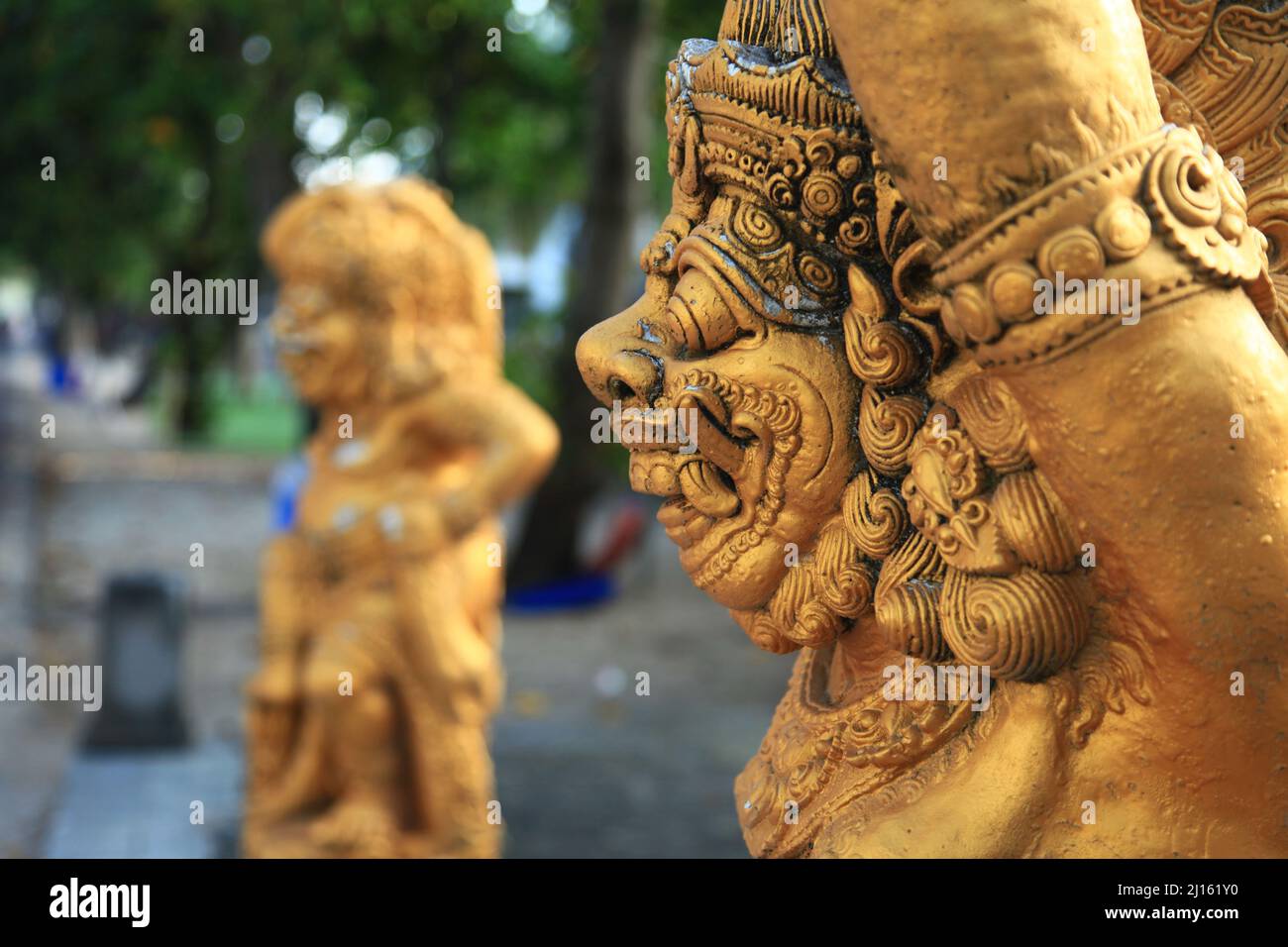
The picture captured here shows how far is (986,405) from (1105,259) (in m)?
0.25

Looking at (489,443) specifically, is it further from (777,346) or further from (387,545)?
(777,346)

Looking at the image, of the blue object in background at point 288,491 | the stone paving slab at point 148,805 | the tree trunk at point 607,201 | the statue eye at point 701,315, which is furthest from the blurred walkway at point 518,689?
the statue eye at point 701,315

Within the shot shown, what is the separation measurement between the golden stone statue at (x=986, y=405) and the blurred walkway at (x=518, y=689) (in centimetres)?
474

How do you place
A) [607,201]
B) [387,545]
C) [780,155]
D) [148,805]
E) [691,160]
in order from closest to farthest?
[780,155] → [691,160] → [387,545] → [148,805] → [607,201]

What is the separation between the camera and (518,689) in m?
9.33

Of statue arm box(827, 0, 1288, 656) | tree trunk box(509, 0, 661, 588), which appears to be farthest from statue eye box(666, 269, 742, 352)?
tree trunk box(509, 0, 661, 588)

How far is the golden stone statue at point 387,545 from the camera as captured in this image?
4988mm

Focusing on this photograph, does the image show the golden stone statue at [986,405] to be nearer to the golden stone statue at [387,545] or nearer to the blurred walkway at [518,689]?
the golden stone statue at [387,545]

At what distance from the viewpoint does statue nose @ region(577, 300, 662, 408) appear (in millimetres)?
1716

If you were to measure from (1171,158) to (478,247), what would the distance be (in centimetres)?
423

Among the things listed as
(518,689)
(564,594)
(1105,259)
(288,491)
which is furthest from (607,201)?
(1105,259)

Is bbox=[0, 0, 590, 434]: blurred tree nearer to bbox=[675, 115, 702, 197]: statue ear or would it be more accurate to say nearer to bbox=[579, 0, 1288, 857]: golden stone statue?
bbox=[675, 115, 702, 197]: statue ear

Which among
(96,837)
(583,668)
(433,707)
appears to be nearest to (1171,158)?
(433,707)

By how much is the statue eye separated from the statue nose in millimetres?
66
